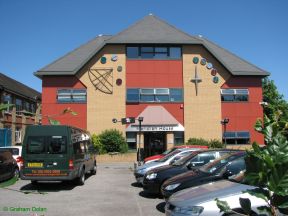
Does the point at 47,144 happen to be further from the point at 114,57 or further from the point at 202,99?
the point at 202,99

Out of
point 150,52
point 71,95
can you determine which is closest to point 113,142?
point 71,95

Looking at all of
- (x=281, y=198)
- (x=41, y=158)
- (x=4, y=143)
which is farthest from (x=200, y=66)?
(x=281, y=198)

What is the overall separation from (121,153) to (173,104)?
595 centimetres

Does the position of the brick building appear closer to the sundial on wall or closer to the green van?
the sundial on wall

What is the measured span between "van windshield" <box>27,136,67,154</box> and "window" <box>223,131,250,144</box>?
19652 millimetres

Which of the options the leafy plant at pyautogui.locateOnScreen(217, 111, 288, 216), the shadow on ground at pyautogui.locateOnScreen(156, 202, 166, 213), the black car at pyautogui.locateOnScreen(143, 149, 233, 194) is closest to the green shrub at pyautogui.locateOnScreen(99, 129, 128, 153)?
the black car at pyautogui.locateOnScreen(143, 149, 233, 194)

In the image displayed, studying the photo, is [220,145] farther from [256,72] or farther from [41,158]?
[41,158]

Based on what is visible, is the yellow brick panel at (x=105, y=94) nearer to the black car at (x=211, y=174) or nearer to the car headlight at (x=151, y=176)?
the car headlight at (x=151, y=176)

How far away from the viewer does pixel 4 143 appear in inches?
1272

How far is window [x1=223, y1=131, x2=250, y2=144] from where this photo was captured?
3105 centimetres

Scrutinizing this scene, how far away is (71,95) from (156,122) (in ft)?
24.0

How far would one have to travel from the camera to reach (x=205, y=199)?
20.4 feet

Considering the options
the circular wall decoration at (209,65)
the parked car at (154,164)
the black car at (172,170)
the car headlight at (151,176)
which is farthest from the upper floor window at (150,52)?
the car headlight at (151,176)

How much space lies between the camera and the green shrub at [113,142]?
95.1ft
